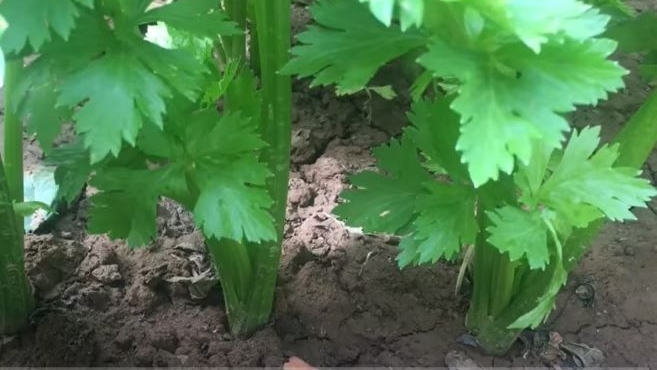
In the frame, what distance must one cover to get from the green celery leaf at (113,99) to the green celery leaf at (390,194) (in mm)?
330

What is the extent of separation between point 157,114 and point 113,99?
0.05 meters

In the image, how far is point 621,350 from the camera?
4.16 ft

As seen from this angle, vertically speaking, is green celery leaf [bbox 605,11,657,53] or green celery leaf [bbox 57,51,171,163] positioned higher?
green celery leaf [bbox 57,51,171,163]

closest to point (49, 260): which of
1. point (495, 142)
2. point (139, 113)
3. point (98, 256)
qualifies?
point (98, 256)

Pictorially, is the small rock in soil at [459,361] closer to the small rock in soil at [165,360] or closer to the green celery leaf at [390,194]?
the green celery leaf at [390,194]

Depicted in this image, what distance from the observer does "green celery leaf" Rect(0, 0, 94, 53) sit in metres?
0.85

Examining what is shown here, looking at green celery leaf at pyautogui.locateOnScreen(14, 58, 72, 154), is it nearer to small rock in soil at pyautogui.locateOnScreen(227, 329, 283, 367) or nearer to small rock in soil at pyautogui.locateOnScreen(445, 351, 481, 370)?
small rock in soil at pyautogui.locateOnScreen(227, 329, 283, 367)

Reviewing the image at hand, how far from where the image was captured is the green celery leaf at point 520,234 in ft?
3.18

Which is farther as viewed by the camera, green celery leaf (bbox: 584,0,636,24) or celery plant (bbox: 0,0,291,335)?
green celery leaf (bbox: 584,0,636,24)

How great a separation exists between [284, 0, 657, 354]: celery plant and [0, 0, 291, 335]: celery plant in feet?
0.35

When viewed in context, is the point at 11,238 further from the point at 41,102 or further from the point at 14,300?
the point at 41,102

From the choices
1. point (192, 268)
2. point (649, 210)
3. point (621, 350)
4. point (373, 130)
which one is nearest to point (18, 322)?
point (192, 268)

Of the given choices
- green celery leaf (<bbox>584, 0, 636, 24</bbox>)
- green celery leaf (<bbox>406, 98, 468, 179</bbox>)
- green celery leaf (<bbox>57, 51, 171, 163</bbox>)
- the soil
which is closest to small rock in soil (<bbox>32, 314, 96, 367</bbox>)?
the soil

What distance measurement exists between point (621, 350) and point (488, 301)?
224 mm
